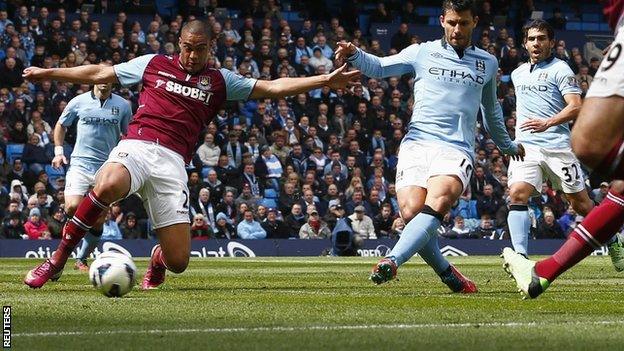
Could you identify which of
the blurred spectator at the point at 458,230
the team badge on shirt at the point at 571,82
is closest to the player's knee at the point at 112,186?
the team badge on shirt at the point at 571,82

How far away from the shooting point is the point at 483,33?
3356 centimetres

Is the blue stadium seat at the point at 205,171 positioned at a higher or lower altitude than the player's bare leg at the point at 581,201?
lower

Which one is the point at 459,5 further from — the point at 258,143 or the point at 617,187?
the point at 258,143

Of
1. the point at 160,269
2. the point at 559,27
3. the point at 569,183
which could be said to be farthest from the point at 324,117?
the point at 160,269

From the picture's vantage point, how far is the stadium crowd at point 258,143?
25.3m

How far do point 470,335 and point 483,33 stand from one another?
27.2m

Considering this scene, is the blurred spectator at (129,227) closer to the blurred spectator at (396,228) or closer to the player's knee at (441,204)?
the blurred spectator at (396,228)

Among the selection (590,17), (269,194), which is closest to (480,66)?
(269,194)

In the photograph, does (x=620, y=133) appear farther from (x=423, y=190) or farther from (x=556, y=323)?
(x=423, y=190)

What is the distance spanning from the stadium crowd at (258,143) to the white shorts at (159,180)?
1370cm

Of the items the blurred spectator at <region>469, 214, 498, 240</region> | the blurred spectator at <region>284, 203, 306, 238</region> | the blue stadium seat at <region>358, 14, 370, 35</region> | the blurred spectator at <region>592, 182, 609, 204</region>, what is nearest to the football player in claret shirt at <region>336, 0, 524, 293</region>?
the blurred spectator at <region>284, 203, 306, 238</region>

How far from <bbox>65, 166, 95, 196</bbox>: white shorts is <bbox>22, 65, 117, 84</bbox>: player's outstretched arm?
5.46 metres

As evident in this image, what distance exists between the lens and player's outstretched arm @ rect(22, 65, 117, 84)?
1062cm

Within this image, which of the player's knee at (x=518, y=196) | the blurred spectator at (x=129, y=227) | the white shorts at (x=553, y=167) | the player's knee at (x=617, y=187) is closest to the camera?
the player's knee at (x=617, y=187)
